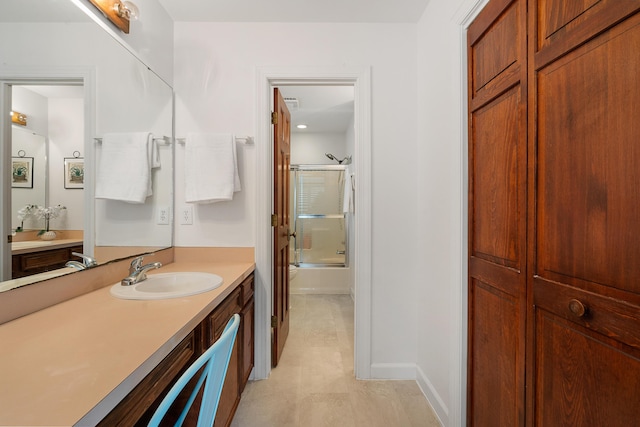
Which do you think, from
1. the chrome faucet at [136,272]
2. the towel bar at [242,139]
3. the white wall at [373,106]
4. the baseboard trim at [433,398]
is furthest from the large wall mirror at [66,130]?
the baseboard trim at [433,398]

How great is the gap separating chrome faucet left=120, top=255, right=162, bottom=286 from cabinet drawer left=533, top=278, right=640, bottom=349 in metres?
1.59

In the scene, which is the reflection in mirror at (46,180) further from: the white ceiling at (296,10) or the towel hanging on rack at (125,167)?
the white ceiling at (296,10)

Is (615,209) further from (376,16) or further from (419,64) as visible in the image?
(376,16)

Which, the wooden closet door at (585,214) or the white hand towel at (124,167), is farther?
the white hand towel at (124,167)

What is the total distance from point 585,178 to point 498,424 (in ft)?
3.29

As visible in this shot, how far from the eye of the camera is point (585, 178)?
29.9 inches

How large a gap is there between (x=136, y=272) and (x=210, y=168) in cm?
74

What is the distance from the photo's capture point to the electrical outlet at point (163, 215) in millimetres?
1749

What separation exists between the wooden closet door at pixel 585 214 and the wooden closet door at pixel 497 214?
0.07 meters

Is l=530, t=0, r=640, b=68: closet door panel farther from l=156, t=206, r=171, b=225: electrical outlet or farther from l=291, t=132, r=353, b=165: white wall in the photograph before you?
l=291, t=132, r=353, b=165: white wall

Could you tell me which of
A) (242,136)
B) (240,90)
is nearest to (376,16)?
(240,90)

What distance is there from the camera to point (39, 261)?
1008 millimetres

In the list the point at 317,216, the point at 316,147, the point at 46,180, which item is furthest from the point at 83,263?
the point at 316,147

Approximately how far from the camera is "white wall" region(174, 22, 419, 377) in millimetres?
1855
